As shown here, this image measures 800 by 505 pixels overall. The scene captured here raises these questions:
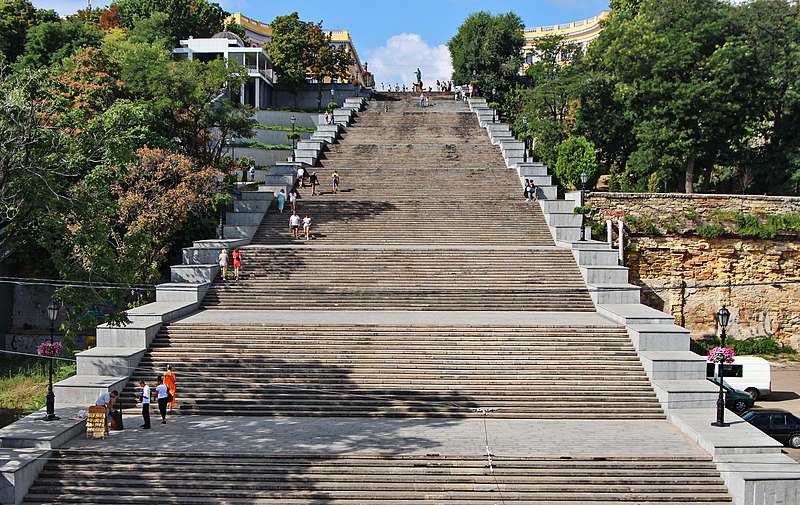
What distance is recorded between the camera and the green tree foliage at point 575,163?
38912mm

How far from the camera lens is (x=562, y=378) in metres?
20.7

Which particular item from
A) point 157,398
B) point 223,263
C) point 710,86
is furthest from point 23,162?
point 710,86

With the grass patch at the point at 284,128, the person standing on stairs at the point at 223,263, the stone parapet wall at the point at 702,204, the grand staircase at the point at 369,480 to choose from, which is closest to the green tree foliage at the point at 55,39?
the grass patch at the point at 284,128

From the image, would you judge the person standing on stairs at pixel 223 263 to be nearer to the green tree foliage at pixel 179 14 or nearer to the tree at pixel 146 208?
the tree at pixel 146 208

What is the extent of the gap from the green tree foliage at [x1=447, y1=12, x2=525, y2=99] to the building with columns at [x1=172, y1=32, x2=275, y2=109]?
17.7 m

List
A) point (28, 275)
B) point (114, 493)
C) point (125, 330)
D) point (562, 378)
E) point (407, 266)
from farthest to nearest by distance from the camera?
1. point (28, 275)
2. point (407, 266)
3. point (125, 330)
4. point (562, 378)
5. point (114, 493)

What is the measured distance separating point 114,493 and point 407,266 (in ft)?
52.4

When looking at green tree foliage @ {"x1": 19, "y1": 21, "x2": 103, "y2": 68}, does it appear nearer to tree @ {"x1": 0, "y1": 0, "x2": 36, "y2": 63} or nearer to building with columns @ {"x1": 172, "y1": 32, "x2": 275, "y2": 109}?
tree @ {"x1": 0, "y1": 0, "x2": 36, "y2": 63}

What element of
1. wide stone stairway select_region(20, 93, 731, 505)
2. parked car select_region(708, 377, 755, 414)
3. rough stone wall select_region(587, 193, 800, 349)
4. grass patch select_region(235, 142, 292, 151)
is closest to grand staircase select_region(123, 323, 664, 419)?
wide stone stairway select_region(20, 93, 731, 505)

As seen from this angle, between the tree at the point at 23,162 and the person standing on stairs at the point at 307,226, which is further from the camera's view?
the person standing on stairs at the point at 307,226

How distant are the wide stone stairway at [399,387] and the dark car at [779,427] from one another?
12.5ft

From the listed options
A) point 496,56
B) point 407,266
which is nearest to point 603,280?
point 407,266

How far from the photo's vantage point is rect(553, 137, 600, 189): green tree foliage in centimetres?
3891

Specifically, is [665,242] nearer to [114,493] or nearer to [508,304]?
[508,304]
